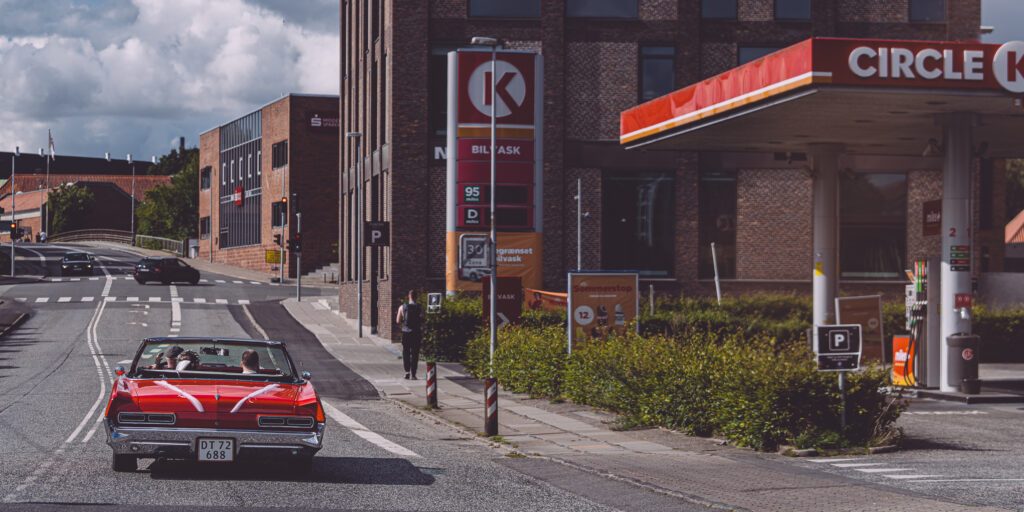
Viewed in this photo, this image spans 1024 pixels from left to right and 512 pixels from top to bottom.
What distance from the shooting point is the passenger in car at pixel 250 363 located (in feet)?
44.9

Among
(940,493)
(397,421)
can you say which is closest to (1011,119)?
(397,421)

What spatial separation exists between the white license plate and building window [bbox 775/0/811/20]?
117 ft

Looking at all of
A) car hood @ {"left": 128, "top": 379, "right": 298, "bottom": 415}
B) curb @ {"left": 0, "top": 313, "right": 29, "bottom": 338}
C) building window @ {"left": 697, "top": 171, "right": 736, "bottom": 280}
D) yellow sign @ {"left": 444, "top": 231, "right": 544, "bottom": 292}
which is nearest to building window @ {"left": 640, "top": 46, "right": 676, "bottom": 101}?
building window @ {"left": 697, "top": 171, "right": 736, "bottom": 280}

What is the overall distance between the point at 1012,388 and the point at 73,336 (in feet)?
94.4

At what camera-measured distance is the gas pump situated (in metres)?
25.1

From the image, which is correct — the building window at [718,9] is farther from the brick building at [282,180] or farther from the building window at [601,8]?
the brick building at [282,180]

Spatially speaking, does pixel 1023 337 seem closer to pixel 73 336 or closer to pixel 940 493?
pixel 940 493

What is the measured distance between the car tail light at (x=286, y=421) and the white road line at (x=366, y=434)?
10.3 feet

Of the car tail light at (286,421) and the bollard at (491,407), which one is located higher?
the car tail light at (286,421)

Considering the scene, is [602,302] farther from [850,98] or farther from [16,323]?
[16,323]

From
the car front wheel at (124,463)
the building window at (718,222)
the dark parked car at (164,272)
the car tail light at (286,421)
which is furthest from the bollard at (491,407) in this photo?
the dark parked car at (164,272)

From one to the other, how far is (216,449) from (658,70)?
3374 centimetres

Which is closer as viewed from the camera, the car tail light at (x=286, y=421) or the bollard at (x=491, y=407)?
the car tail light at (x=286, y=421)

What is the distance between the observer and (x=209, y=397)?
12570mm
